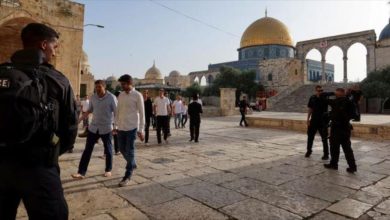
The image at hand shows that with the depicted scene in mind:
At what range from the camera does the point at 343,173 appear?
16.2 feet

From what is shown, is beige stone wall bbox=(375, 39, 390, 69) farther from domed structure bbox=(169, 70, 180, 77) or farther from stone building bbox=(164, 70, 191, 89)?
domed structure bbox=(169, 70, 180, 77)

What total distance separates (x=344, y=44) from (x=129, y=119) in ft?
127

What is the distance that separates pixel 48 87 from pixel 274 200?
9.42 ft

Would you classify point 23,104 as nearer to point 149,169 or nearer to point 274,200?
point 274,200

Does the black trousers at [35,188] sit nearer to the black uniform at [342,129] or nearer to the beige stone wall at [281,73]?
the black uniform at [342,129]

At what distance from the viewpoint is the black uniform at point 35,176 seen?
5.21ft

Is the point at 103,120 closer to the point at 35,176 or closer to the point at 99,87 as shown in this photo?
the point at 99,87

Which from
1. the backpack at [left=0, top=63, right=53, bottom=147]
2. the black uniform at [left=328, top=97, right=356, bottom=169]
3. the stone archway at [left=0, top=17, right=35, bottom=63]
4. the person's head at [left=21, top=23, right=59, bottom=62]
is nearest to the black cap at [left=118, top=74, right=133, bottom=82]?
the person's head at [left=21, top=23, right=59, bottom=62]

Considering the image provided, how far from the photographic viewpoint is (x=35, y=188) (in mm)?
1590

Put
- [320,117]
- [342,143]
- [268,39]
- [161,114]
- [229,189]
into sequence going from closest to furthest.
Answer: [229,189]
[342,143]
[320,117]
[161,114]
[268,39]

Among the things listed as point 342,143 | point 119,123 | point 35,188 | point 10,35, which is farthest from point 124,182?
point 10,35

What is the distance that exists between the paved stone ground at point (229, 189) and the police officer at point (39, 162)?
1.37 m

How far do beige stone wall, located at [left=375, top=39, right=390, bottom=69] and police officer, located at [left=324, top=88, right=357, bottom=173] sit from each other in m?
35.7

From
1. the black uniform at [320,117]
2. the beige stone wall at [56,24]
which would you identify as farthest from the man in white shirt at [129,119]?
the beige stone wall at [56,24]
